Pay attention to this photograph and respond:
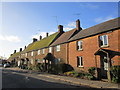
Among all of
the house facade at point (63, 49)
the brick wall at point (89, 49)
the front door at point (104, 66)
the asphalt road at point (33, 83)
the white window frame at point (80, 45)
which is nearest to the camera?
the asphalt road at point (33, 83)

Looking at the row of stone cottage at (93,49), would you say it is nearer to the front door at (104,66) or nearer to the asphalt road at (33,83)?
the front door at (104,66)

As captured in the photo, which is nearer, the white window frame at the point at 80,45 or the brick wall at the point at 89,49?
the brick wall at the point at 89,49

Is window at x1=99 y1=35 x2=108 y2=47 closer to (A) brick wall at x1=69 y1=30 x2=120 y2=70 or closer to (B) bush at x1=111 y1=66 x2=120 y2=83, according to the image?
(A) brick wall at x1=69 y1=30 x2=120 y2=70

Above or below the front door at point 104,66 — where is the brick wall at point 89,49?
above

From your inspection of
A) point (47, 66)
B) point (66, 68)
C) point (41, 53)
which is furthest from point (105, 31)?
point (41, 53)

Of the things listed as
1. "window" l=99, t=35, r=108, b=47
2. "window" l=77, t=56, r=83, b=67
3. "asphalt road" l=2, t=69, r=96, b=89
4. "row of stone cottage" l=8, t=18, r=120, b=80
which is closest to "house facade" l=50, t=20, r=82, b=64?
"row of stone cottage" l=8, t=18, r=120, b=80

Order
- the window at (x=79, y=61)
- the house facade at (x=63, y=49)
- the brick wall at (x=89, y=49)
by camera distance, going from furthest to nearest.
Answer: the house facade at (x=63, y=49)
the window at (x=79, y=61)
the brick wall at (x=89, y=49)

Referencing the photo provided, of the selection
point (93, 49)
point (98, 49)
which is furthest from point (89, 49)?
point (98, 49)

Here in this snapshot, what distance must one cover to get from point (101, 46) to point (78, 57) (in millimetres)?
5170

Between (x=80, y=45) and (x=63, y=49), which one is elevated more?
(x=80, y=45)

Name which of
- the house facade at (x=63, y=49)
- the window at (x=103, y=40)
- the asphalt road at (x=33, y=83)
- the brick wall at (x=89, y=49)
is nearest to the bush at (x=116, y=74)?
the brick wall at (x=89, y=49)

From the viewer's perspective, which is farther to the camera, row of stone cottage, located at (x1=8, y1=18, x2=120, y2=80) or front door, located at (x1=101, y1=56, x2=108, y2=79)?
front door, located at (x1=101, y1=56, x2=108, y2=79)

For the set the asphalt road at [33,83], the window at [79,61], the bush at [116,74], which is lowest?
the asphalt road at [33,83]

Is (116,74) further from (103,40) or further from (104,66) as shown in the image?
(103,40)
